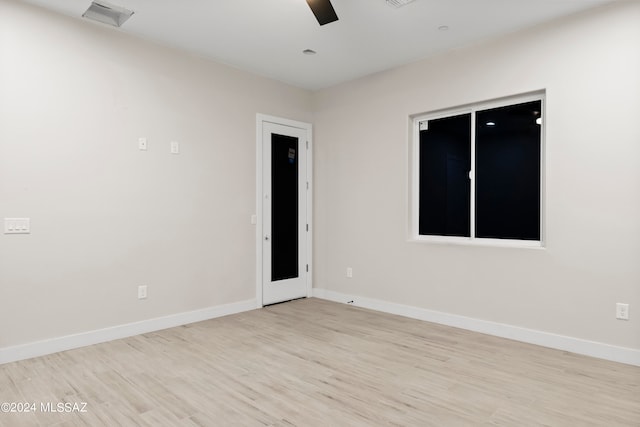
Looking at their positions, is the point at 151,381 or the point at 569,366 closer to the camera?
the point at 151,381

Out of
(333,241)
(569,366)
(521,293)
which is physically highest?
(333,241)

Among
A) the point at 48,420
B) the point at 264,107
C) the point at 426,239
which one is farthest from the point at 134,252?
the point at 426,239

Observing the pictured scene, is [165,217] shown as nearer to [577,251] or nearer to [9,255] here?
[9,255]

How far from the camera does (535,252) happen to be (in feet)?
11.6

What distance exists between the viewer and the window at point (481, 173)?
12.1ft

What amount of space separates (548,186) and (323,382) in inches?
102

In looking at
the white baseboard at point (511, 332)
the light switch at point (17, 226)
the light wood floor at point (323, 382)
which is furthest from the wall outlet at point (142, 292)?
the white baseboard at point (511, 332)

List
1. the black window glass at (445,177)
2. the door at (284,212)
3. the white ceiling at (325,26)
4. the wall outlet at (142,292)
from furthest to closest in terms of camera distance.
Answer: the door at (284,212) < the black window glass at (445,177) < the wall outlet at (142,292) < the white ceiling at (325,26)

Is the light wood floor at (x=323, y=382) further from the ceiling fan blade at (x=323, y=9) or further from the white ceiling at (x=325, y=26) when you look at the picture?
the white ceiling at (x=325, y=26)

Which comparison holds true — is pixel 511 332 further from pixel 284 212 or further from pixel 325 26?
pixel 325 26

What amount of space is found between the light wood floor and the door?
124 centimetres

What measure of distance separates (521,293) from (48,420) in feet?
12.2

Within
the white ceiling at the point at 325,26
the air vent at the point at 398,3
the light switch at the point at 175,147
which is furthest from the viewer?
the light switch at the point at 175,147

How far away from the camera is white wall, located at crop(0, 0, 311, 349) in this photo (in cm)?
312
